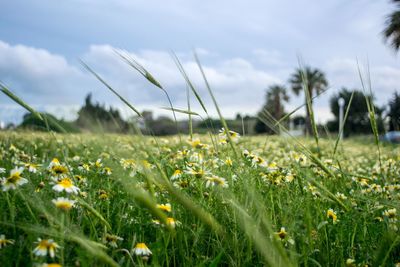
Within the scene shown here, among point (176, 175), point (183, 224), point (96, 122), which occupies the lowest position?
point (183, 224)

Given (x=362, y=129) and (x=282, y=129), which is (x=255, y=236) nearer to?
(x=282, y=129)

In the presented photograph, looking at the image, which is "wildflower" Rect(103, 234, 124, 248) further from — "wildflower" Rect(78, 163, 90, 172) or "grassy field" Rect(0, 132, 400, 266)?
"wildflower" Rect(78, 163, 90, 172)

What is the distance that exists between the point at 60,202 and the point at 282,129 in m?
1.06

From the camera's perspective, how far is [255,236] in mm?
1169

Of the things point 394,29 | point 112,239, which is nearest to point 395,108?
point 112,239

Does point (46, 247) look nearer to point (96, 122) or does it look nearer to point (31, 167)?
point (96, 122)

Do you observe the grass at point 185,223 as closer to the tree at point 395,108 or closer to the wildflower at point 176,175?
the wildflower at point 176,175

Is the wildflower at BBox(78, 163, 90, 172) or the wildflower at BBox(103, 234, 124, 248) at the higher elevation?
the wildflower at BBox(78, 163, 90, 172)

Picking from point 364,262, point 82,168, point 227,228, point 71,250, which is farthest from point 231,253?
point 82,168

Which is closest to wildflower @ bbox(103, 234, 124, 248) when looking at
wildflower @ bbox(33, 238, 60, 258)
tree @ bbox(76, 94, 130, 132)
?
wildflower @ bbox(33, 238, 60, 258)

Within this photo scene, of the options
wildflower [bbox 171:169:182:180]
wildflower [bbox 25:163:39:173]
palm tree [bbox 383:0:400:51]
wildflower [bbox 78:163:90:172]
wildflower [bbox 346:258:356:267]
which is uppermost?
palm tree [bbox 383:0:400:51]

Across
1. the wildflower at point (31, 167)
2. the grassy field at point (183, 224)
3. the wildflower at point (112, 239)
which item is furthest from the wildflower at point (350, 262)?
the wildflower at point (31, 167)

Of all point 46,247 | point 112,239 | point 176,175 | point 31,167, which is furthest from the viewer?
point 176,175

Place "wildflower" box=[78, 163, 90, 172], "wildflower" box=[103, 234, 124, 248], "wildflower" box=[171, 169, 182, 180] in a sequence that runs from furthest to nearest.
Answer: "wildflower" box=[78, 163, 90, 172] → "wildflower" box=[171, 169, 182, 180] → "wildflower" box=[103, 234, 124, 248]
